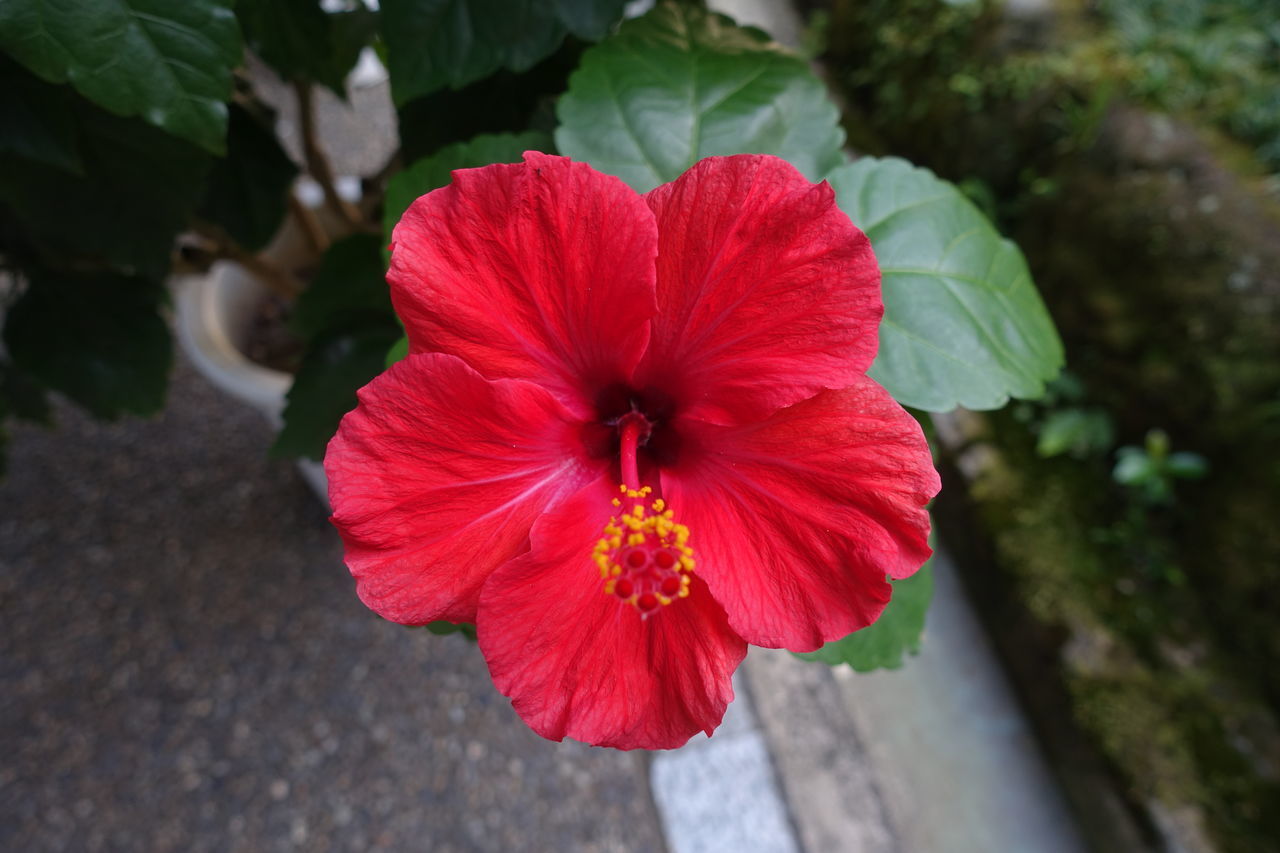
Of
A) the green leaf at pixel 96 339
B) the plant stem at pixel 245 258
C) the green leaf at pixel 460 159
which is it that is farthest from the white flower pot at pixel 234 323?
the green leaf at pixel 460 159

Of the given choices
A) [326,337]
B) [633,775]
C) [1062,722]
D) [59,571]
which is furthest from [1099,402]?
[59,571]

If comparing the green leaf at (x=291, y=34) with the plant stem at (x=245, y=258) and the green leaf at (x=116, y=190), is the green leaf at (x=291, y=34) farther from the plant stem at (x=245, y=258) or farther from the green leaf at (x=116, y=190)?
the plant stem at (x=245, y=258)

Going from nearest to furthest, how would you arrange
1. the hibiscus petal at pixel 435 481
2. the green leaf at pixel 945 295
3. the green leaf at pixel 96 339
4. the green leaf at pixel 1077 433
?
the hibiscus petal at pixel 435 481, the green leaf at pixel 945 295, the green leaf at pixel 96 339, the green leaf at pixel 1077 433

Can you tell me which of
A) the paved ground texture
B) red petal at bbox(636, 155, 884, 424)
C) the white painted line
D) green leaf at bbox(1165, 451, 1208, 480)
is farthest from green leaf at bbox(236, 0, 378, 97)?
green leaf at bbox(1165, 451, 1208, 480)

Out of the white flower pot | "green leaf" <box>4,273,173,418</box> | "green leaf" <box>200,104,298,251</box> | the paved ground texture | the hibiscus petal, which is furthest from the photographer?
the paved ground texture

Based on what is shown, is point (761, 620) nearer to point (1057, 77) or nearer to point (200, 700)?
point (200, 700)

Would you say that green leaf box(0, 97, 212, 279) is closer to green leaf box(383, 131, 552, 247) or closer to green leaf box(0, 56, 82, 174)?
green leaf box(0, 56, 82, 174)

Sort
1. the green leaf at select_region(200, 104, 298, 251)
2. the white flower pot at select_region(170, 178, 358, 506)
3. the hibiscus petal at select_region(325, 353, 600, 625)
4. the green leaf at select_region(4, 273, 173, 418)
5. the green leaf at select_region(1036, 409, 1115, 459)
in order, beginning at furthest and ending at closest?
1. the green leaf at select_region(1036, 409, 1115, 459)
2. the white flower pot at select_region(170, 178, 358, 506)
3. the green leaf at select_region(4, 273, 173, 418)
4. the green leaf at select_region(200, 104, 298, 251)
5. the hibiscus petal at select_region(325, 353, 600, 625)
